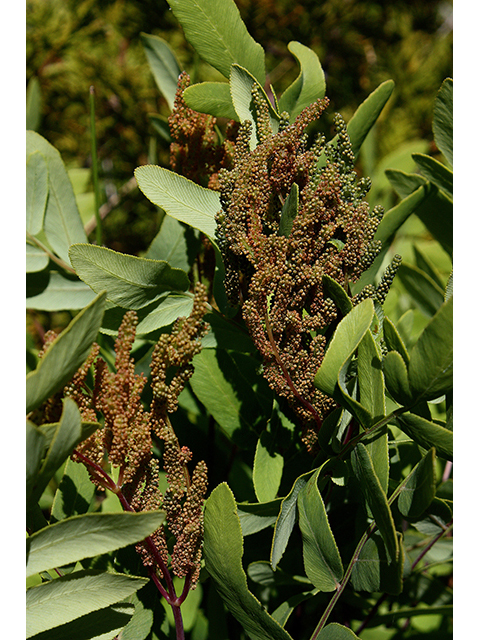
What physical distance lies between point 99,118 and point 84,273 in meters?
1.06

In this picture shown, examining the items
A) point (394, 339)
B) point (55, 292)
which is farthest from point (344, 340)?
point (55, 292)

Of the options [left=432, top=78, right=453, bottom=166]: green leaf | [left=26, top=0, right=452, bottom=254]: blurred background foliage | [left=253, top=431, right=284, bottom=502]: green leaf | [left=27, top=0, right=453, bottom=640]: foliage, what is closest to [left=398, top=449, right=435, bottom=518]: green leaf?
[left=27, top=0, right=453, bottom=640]: foliage

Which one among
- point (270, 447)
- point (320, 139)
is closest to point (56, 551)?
point (270, 447)

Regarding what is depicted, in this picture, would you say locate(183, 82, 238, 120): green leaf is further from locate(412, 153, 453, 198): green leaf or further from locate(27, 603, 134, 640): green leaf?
locate(27, 603, 134, 640): green leaf

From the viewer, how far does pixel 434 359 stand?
377 millimetres

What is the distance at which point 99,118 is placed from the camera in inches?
55.2

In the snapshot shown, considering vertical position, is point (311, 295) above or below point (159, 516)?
above

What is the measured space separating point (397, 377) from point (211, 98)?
1.03 ft

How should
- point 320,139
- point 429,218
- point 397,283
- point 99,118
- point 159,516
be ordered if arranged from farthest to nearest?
point 99,118 < point 397,283 < point 429,218 < point 320,139 < point 159,516

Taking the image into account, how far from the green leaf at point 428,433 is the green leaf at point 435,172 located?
290mm

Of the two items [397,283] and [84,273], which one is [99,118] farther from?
→ [84,273]

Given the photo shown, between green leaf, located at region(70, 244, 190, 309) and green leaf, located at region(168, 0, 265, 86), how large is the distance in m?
0.20

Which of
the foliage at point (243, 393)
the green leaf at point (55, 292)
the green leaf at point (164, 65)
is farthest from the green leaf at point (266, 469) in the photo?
the green leaf at point (164, 65)

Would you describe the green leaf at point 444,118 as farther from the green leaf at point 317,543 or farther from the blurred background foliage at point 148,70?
the blurred background foliage at point 148,70
